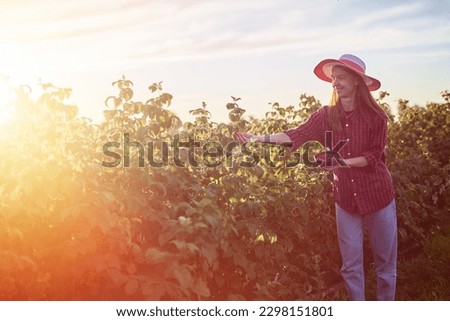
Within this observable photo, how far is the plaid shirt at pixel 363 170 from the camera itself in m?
4.73

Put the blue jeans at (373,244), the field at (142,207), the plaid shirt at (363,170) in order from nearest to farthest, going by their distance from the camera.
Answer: the field at (142,207), the plaid shirt at (363,170), the blue jeans at (373,244)

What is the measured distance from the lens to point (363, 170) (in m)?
4.84

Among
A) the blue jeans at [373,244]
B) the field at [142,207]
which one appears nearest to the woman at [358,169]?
the blue jeans at [373,244]

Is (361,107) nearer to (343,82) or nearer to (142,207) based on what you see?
(343,82)

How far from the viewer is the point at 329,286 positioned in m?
6.00

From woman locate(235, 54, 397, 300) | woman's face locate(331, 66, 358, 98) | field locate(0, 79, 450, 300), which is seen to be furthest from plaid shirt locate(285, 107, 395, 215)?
field locate(0, 79, 450, 300)

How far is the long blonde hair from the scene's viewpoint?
475 centimetres

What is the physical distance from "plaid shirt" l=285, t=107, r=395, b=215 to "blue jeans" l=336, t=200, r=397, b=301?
71mm

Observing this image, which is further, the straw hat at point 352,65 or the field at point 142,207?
the straw hat at point 352,65

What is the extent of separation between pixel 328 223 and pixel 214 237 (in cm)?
243

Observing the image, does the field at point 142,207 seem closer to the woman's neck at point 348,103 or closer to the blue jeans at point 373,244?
the blue jeans at point 373,244

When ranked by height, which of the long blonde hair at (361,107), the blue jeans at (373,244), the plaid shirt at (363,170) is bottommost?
the blue jeans at (373,244)

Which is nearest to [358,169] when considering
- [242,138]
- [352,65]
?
[352,65]

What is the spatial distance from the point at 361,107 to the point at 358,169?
16.2 inches
